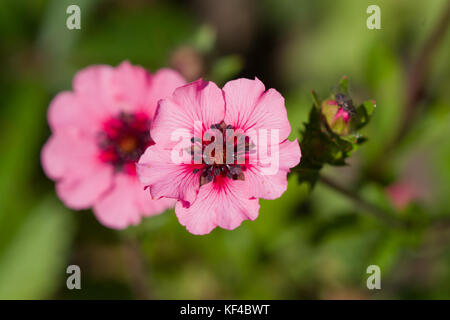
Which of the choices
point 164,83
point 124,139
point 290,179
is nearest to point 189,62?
point 164,83

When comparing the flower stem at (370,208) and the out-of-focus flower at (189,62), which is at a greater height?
the out-of-focus flower at (189,62)

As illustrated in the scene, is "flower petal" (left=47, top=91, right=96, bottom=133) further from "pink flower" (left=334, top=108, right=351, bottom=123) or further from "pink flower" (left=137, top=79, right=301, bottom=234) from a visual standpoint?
"pink flower" (left=334, top=108, right=351, bottom=123)

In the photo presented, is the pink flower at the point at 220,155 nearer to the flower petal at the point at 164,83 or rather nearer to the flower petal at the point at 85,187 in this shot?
the flower petal at the point at 164,83

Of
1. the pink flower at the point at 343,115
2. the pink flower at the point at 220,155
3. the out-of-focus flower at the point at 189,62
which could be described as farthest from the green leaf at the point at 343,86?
the out-of-focus flower at the point at 189,62

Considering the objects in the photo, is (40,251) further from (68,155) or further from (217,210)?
(217,210)

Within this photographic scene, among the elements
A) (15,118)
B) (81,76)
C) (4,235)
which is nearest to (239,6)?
(15,118)

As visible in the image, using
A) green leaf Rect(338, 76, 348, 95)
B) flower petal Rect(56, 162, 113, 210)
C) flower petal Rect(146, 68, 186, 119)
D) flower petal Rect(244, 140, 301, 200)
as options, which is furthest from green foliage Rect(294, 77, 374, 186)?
flower petal Rect(56, 162, 113, 210)

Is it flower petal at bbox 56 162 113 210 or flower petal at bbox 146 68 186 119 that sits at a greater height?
flower petal at bbox 146 68 186 119
